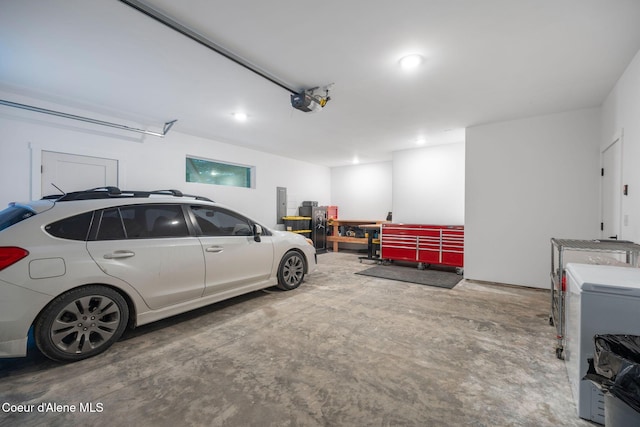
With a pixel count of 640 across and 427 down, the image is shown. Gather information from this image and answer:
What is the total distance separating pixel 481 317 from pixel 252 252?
9.34 feet

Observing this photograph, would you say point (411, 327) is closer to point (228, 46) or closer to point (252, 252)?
point (252, 252)

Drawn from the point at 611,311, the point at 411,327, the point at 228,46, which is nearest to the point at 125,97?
the point at 228,46

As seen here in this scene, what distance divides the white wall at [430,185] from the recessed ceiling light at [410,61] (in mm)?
3645

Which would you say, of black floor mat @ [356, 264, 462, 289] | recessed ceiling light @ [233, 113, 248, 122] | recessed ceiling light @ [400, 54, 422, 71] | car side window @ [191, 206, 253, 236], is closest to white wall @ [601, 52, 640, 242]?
recessed ceiling light @ [400, 54, 422, 71]

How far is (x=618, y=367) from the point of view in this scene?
1.09 meters

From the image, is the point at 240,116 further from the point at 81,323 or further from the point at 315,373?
the point at 315,373

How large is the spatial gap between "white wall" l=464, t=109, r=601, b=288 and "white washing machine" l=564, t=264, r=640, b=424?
2.81m

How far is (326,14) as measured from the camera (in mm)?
1940

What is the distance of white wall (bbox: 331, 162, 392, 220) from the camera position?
25.6 feet

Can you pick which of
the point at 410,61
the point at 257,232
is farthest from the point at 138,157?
the point at 410,61

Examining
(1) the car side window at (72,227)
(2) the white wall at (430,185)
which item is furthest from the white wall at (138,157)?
(2) the white wall at (430,185)

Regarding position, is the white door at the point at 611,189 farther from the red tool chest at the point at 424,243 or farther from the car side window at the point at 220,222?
the car side window at the point at 220,222

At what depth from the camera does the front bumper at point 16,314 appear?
181cm

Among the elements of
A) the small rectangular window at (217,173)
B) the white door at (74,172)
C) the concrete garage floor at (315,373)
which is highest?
the small rectangular window at (217,173)
